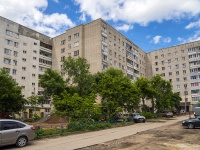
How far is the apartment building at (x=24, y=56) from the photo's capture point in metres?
49.9

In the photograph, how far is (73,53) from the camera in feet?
187

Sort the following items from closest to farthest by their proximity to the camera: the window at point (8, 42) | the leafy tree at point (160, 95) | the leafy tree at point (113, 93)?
the leafy tree at point (113, 93) → the leafy tree at point (160, 95) → the window at point (8, 42)

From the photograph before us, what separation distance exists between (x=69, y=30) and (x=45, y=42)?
811 centimetres

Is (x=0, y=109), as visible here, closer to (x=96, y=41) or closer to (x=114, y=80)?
(x=114, y=80)

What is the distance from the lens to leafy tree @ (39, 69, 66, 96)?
4169cm

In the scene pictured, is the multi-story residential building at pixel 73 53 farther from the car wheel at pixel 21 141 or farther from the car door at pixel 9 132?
the car door at pixel 9 132

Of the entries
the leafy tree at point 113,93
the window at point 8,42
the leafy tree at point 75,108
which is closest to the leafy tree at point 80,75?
the leafy tree at point 113,93

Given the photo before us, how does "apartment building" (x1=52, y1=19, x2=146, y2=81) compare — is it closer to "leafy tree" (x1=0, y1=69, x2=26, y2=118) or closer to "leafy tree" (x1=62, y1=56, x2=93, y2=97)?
"leafy tree" (x1=62, y1=56, x2=93, y2=97)

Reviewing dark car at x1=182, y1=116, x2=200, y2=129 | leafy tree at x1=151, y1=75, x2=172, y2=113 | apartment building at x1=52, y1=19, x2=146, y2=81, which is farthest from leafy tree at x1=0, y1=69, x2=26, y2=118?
leafy tree at x1=151, y1=75, x2=172, y2=113

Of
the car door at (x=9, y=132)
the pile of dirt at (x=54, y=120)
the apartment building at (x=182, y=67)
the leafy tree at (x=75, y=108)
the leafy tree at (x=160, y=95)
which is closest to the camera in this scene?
the car door at (x=9, y=132)

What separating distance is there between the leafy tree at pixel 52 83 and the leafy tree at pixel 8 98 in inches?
576

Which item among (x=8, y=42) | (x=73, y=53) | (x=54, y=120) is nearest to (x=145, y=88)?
(x=54, y=120)

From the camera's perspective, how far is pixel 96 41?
176 ft

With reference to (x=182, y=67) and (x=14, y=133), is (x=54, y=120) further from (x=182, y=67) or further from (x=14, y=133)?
(x=182, y=67)
